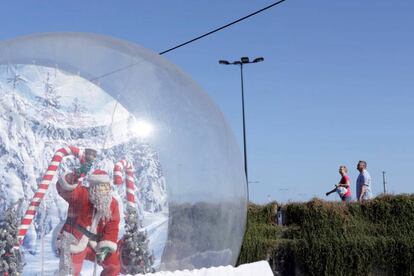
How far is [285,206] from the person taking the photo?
25.6ft

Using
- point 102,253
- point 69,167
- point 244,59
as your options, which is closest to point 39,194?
point 69,167

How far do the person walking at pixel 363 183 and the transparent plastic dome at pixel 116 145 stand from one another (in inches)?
175

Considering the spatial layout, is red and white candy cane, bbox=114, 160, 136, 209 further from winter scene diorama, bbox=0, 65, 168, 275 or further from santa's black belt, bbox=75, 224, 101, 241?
santa's black belt, bbox=75, 224, 101, 241

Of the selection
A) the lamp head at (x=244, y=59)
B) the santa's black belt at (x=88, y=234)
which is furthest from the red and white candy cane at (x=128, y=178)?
the lamp head at (x=244, y=59)

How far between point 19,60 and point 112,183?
0.88m

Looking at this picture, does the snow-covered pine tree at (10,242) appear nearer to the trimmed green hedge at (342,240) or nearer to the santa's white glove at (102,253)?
the santa's white glove at (102,253)

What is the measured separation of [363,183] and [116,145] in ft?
17.7

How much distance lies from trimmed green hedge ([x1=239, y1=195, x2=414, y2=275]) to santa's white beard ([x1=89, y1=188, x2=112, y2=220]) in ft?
14.9

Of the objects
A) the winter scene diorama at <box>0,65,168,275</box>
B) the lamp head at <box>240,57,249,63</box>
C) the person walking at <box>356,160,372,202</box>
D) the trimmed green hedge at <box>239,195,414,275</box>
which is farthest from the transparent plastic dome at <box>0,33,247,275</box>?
the lamp head at <box>240,57,249,63</box>

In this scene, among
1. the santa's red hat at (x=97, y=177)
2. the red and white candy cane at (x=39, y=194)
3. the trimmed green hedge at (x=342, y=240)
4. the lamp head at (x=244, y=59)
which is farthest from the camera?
the lamp head at (x=244, y=59)

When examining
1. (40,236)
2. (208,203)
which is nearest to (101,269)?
(40,236)

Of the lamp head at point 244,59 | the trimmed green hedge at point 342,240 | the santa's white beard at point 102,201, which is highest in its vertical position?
the lamp head at point 244,59

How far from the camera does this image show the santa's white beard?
3.18 metres

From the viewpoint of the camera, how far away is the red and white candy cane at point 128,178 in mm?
3201
